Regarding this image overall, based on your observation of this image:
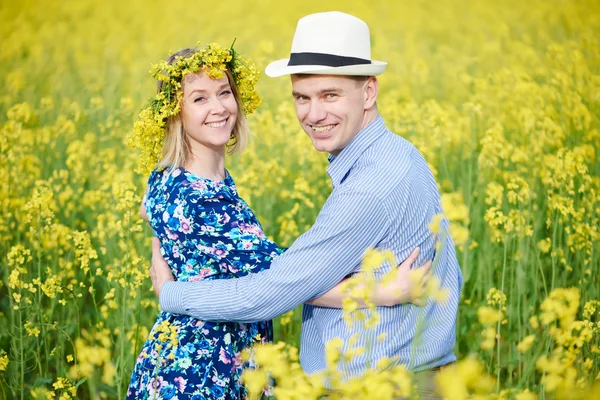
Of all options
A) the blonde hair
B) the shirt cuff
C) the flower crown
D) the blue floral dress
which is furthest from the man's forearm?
the flower crown

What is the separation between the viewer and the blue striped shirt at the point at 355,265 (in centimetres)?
249

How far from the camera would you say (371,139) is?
8.95ft

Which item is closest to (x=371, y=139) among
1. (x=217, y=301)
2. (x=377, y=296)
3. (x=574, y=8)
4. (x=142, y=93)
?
(x=377, y=296)

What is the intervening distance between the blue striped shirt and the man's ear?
12 cm

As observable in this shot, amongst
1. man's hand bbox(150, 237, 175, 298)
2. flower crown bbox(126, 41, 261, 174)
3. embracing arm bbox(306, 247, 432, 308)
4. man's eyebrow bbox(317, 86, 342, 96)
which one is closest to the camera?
embracing arm bbox(306, 247, 432, 308)

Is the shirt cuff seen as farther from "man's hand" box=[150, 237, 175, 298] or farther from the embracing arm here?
the embracing arm

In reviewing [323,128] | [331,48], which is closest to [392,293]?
[323,128]

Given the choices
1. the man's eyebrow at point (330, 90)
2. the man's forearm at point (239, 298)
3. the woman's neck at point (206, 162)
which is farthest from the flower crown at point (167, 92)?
the man's forearm at point (239, 298)

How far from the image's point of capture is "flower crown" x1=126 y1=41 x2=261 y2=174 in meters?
3.00

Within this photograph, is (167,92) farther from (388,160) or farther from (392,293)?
(392,293)

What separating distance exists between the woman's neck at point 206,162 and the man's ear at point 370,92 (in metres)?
0.62

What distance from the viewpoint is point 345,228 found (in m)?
2.48

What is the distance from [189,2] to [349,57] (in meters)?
9.92

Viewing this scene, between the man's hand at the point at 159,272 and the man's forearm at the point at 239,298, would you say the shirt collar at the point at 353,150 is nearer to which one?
the man's forearm at the point at 239,298
